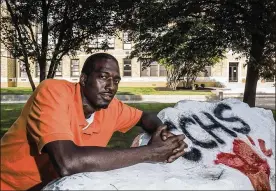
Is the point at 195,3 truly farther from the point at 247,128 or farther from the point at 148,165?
the point at 148,165

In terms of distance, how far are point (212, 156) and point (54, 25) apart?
23.5 ft

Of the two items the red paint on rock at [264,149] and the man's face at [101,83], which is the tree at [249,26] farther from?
the man's face at [101,83]

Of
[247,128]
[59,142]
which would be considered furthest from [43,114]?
[247,128]

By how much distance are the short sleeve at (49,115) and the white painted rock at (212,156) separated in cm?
22

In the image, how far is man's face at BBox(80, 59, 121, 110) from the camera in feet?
7.84

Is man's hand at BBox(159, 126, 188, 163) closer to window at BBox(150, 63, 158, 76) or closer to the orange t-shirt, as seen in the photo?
the orange t-shirt

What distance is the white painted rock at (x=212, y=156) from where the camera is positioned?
2000 mm

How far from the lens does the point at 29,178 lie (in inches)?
93.3

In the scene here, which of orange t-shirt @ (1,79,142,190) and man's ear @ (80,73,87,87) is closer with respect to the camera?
orange t-shirt @ (1,79,142,190)

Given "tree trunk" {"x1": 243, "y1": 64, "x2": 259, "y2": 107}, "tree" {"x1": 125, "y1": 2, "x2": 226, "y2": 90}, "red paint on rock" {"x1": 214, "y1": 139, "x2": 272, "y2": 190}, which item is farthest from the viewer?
"tree trunk" {"x1": 243, "y1": 64, "x2": 259, "y2": 107}

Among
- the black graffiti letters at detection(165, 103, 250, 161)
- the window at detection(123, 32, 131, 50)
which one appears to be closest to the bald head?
the black graffiti letters at detection(165, 103, 250, 161)

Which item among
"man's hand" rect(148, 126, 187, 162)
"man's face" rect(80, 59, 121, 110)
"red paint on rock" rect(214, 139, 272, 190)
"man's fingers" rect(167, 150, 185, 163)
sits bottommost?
"red paint on rock" rect(214, 139, 272, 190)

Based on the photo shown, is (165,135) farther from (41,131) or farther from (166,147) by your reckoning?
(41,131)

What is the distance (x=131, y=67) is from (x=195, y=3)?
1118 inches
